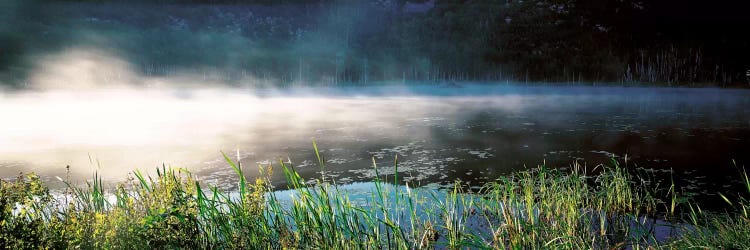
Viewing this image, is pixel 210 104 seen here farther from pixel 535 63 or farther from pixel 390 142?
pixel 535 63

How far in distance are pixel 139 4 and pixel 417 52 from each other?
82.0 ft

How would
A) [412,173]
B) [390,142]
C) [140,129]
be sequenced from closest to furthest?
[412,173] → [390,142] → [140,129]

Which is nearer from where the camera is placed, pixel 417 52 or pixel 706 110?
pixel 706 110

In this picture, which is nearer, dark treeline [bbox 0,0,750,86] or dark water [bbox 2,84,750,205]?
dark water [bbox 2,84,750,205]

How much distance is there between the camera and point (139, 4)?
5578 centimetres

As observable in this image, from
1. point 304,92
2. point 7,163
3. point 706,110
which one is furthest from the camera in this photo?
point 304,92

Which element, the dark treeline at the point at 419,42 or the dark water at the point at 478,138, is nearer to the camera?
the dark water at the point at 478,138

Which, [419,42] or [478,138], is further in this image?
[419,42]

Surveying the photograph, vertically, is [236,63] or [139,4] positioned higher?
[139,4]

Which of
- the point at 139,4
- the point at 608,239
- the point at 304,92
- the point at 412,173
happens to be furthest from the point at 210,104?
the point at 139,4

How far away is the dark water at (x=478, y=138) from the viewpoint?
37.7 ft

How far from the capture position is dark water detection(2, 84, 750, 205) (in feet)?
37.7

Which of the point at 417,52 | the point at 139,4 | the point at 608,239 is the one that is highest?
the point at 139,4

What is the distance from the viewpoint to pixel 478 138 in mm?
15914
